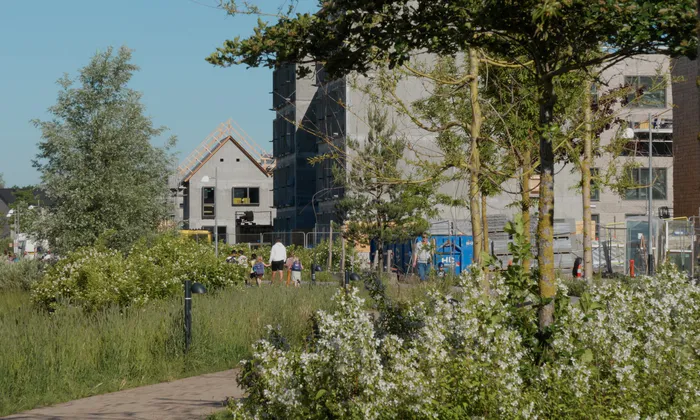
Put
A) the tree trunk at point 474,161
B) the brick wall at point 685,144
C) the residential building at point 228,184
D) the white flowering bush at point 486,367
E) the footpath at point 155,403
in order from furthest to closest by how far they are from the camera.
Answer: the residential building at point 228,184, the brick wall at point 685,144, the tree trunk at point 474,161, the footpath at point 155,403, the white flowering bush at point 486,367

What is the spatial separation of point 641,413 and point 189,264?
15.2 m

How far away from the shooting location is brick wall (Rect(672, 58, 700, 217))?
34.3m

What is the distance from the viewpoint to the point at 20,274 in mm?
28062

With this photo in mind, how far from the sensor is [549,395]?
5.68 metres

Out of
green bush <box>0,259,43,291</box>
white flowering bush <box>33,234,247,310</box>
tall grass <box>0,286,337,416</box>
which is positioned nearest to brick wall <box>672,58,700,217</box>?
white flowering bush <box>33,234,247,310</box>

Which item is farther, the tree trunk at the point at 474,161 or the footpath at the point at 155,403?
the tree trunk at the point at 474,161

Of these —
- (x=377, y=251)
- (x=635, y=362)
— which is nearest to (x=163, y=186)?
(x=377, y=251)

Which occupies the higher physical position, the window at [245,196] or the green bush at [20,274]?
the window at [245,196]

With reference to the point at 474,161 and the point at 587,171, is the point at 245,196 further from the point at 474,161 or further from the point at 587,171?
the point at 474,161

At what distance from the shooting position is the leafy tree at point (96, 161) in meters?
29.7

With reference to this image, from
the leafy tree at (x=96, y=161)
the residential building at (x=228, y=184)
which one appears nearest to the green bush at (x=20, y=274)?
the leafy tree at (x=96, y=161)

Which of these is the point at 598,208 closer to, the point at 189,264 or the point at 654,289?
the point at 189,264

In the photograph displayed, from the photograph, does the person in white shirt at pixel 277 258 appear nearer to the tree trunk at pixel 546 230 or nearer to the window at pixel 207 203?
the tree trunk at pixel 546 230

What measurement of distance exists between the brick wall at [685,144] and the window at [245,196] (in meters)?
51.3
